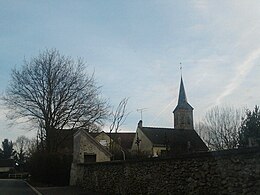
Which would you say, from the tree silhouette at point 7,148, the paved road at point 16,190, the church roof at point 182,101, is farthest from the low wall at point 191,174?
the tree silhouette at point 7,148

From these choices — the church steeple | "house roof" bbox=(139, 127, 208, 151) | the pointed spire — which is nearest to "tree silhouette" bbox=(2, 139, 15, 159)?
the church steeple

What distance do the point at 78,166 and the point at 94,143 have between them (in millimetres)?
3022

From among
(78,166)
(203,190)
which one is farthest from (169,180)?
(78,166)

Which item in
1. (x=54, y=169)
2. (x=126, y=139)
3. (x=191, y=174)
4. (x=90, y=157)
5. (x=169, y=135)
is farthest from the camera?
(x=126, y=139)

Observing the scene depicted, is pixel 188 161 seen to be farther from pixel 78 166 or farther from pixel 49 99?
pixel 49 99

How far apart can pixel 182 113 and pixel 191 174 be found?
76155 mm

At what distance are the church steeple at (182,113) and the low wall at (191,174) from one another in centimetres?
6738

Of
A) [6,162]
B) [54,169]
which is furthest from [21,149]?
[54,169]

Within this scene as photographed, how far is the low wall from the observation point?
1082 centimetres

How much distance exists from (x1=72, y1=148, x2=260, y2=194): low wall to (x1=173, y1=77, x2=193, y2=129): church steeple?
67.4m

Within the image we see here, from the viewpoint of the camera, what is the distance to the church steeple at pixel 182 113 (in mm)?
88938

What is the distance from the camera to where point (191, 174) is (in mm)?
13766

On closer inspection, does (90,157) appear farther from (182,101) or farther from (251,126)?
(182,101)

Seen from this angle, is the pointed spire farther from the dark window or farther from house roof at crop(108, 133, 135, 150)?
the dark window
